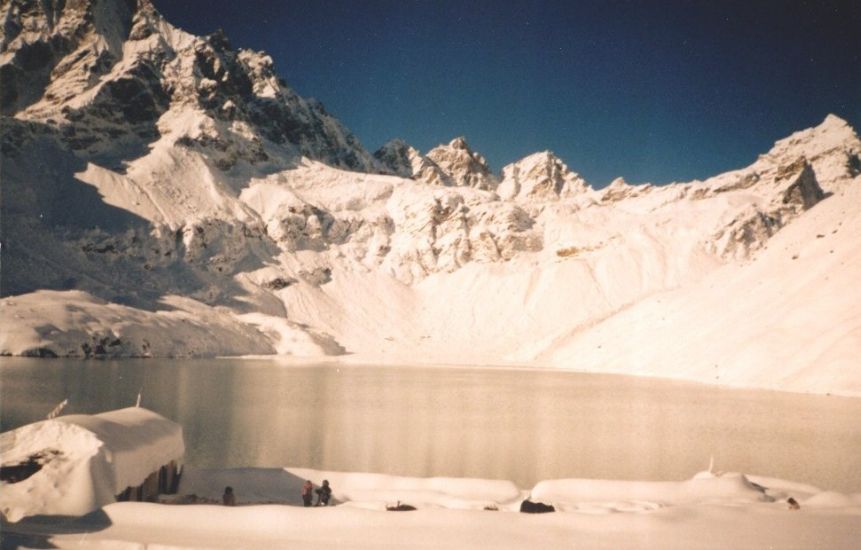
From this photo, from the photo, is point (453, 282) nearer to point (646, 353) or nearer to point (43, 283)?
point (646, 353)

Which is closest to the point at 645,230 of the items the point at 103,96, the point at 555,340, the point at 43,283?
the point at 555,340

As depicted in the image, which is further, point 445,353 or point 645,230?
point 645,230

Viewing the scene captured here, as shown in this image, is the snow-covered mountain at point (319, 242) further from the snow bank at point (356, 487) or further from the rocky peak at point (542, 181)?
the snow bank at point (356, 487)

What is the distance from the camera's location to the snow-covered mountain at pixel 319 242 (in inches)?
2324

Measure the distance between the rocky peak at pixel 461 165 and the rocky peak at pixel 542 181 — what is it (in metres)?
6.05

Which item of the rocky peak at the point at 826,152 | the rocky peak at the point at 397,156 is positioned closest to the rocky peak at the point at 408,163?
the rocky peak at the point at 397,156

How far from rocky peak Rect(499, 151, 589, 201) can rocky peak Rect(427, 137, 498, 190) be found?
605 centimetres

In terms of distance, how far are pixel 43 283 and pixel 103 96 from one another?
5287 centimetres

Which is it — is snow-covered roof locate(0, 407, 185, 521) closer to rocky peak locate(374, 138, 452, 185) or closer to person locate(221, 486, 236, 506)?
person locate(221, 486, 236, 506)

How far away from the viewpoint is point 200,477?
16531mm

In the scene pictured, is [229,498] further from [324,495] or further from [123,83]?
[123,83]

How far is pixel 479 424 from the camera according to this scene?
89.7 feet

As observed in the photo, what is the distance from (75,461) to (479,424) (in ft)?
58.1

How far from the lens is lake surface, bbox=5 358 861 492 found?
773 inches
